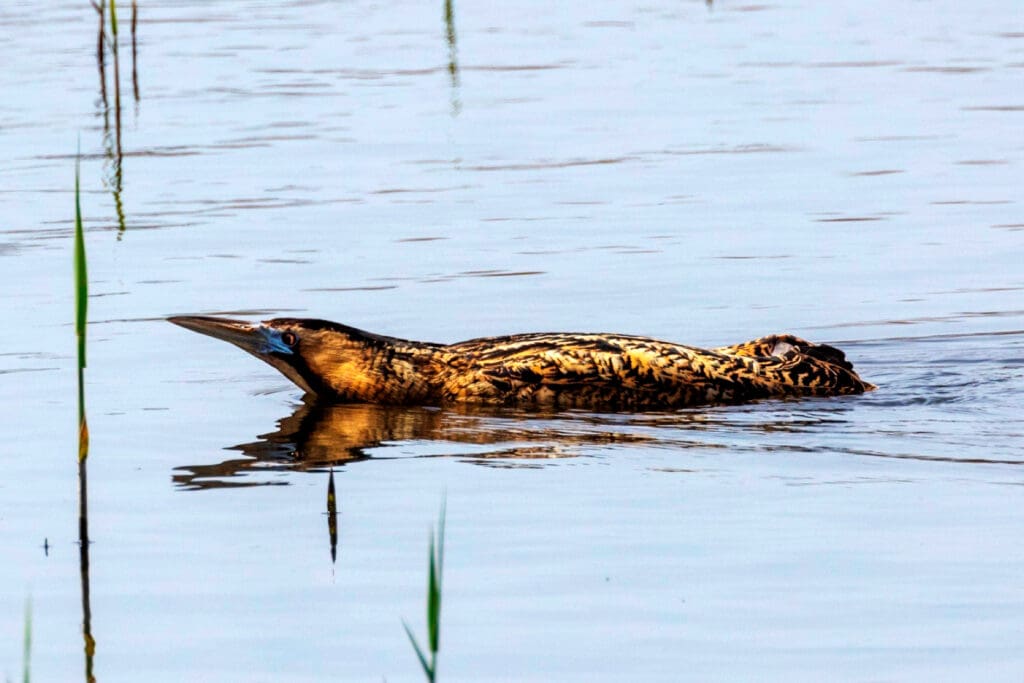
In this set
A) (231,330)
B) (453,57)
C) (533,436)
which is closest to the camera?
(533,436)

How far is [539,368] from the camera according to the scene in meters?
10.5

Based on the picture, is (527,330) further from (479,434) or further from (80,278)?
(80,278)

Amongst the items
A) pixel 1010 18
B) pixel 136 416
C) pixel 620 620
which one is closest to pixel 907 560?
pixel 620 620

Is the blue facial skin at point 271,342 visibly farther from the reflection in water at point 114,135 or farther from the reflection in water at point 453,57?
the reflection in water at point 453,57

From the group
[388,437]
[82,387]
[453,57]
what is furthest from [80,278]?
[453,57]

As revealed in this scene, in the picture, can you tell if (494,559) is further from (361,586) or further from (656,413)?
(656,413)

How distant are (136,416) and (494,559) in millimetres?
3341

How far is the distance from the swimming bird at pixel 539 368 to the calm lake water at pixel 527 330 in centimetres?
19

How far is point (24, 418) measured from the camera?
406 inches

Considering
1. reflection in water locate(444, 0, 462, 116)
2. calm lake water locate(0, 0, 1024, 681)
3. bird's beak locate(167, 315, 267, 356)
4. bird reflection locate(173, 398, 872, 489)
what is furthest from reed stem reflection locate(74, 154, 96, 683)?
reflection in water locate(444, 0, 462, 116)

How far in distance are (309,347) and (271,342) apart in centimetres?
20

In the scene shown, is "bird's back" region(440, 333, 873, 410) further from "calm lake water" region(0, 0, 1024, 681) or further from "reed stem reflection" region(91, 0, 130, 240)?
"reed stem reflection" region(91, 0, 130, 240)

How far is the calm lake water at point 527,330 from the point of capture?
6.89 metres

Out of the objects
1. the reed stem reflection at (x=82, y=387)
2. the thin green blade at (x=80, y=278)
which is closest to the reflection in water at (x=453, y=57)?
the reed stem reflection at (x=82, y=387)
